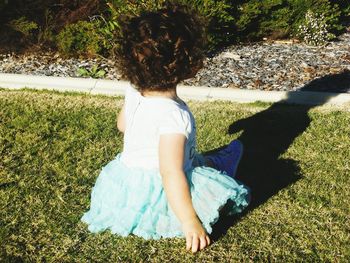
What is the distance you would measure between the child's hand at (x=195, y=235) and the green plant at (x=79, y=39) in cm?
389

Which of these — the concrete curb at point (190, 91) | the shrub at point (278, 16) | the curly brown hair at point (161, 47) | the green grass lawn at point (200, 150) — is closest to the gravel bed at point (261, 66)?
the shrub at point (278, 16)

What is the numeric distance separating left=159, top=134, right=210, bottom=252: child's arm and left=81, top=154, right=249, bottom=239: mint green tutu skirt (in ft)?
0.35

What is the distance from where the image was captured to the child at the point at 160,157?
2.53 m

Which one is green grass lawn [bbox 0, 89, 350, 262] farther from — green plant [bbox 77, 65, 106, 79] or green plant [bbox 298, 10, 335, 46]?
green plant [bbox 298, 10, 335, 46]

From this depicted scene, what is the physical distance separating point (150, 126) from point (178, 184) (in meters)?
0.36

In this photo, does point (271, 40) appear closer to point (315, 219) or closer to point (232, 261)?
point (315, 219)

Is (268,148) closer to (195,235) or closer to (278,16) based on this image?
(195,235)

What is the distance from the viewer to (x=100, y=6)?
21.0 feet

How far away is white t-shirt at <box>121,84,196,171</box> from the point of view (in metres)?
2.54

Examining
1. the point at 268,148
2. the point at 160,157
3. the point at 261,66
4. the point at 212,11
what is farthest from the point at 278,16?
the point at 160,157

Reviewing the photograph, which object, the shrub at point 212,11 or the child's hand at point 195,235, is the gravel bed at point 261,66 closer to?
the shrub at point 212,11

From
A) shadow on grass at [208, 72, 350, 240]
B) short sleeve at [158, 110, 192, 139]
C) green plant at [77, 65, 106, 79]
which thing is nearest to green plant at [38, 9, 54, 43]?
green plant at [77, 65, 106, 79]

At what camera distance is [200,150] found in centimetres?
393

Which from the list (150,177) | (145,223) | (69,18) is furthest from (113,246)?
(69,18)
